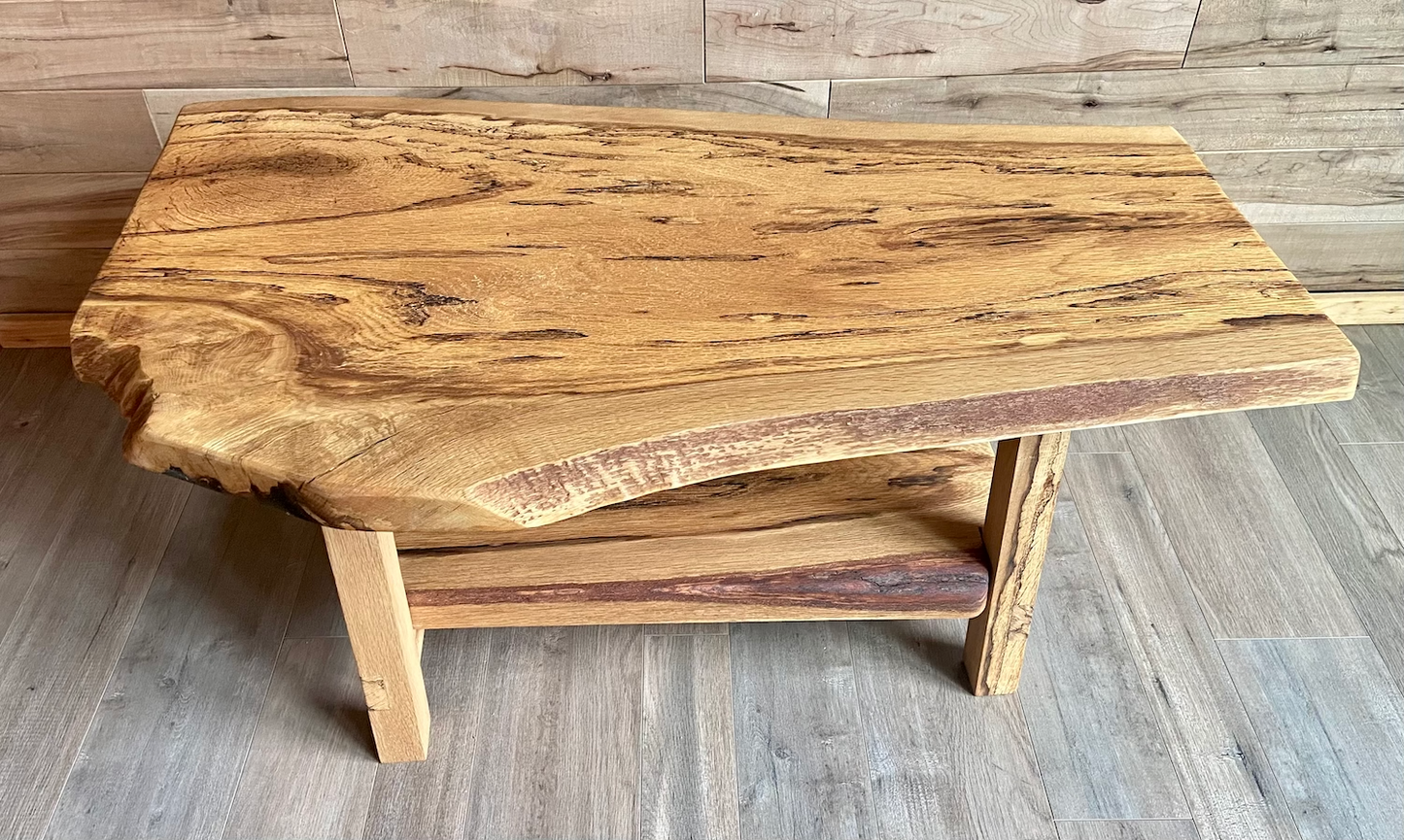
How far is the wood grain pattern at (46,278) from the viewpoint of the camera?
174 centimetres

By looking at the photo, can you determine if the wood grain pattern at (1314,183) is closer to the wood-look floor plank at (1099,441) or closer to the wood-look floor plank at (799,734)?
the wood-look floor plank at (1099,441)

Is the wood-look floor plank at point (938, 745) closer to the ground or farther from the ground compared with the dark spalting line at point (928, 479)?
closer to the ground

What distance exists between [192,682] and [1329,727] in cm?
132

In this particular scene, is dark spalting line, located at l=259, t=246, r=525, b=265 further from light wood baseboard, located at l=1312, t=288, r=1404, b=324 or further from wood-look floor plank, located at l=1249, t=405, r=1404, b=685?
light wood baseboard, located at l=1312, t=288, r=1404, b=324

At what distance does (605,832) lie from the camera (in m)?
1.15

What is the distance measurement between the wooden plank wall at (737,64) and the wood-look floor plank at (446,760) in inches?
30.9

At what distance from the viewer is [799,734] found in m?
1.25

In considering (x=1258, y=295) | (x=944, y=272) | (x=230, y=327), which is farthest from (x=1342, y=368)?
(x=230, y=327)

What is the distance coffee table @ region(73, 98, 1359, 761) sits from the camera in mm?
868

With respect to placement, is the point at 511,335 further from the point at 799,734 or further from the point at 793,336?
the point at 799,734

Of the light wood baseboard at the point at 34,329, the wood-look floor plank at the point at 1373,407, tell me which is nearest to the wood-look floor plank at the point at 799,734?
the wood-look floor plank at the point at 1373,407

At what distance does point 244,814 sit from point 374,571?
359 mm

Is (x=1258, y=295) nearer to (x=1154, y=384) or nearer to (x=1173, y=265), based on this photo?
(x=1173, y=265)

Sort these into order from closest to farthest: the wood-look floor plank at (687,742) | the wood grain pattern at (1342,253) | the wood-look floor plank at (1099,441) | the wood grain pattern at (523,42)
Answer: the wood-look floor plank at (687,742) → the wood grain pattern at (523,42) → the wood-look floor plank at (1099,441) → the wood grain pattern at (1342,253)
